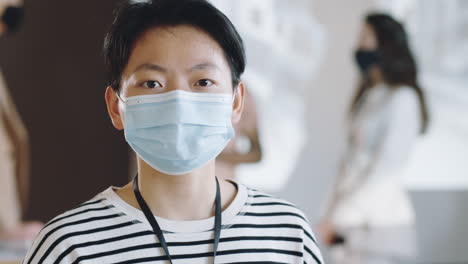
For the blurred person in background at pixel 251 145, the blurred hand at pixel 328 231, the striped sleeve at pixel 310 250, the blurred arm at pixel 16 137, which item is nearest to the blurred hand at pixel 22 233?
the blurred arm at pixel 16 137

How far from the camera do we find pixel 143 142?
3.20 feet

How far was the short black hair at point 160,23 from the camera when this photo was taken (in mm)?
962

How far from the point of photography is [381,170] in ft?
8.79

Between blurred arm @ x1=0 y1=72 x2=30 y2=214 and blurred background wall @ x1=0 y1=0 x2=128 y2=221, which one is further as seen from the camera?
blurred background wall @ x1=0 y1=0 x2=128 y2=221

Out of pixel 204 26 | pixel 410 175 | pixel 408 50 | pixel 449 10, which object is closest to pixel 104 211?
pixel 204 26

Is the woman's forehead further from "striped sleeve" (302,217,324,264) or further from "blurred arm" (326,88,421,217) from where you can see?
"blurred arm" (326,88,421,217)

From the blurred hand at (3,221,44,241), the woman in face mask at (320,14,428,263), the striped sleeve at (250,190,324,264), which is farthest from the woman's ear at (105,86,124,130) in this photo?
the woman in face mask at (320,14,428,263)

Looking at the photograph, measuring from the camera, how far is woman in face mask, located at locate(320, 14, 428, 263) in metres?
2.68

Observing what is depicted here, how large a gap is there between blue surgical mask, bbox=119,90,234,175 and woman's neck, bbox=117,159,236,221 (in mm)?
21

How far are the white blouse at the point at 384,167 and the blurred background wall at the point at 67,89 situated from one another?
146 centimetres

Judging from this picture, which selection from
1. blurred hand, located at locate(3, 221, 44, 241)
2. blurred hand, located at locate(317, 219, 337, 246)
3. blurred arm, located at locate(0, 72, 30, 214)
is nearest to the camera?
blurred hand, located at locate(3, 221, 44, 241)

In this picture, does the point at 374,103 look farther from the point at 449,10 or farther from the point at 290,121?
the point at 449,10

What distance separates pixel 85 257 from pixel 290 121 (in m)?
3.26

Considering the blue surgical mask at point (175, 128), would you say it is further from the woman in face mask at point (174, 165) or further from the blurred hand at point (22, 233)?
the blurred hand at point (22, 233)
